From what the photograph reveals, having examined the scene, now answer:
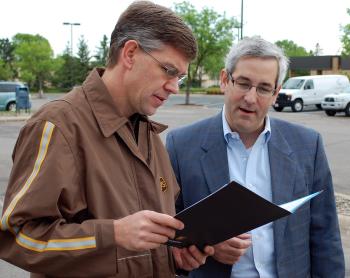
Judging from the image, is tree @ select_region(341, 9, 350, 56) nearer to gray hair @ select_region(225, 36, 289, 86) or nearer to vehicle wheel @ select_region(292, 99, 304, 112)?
vehicle wheel @ select_region(292, 99, 304, 112)

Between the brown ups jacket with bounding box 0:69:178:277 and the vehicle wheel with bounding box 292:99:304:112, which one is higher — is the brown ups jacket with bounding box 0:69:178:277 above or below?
above

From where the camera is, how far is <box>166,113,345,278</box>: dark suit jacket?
255 cm

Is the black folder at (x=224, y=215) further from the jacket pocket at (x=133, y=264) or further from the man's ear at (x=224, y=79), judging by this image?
the man's ear at (x=224, y=79)

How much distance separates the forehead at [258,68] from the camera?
8.52 ft

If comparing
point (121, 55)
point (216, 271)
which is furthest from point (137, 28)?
point (216, 271)

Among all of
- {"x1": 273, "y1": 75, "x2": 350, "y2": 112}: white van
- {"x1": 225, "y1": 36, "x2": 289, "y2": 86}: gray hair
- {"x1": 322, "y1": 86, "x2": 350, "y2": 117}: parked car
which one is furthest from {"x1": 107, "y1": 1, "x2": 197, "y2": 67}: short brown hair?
{"x1": 273, "y1": 75, "x2": 350, "y2": 112}: white van

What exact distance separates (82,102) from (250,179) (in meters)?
1.08

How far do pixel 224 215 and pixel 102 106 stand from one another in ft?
2.03

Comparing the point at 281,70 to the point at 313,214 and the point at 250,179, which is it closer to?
the point at 250,179

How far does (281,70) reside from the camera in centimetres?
270

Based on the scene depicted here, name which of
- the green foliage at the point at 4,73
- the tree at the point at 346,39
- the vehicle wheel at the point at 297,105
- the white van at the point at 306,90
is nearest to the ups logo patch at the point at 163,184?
the white van at the point at 306,90

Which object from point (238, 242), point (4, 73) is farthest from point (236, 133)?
point (4, 73)

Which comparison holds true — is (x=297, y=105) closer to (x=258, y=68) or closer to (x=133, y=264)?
(x=258, y=68)

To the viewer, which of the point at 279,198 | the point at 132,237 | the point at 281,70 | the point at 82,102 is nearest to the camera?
the point at 132,237
